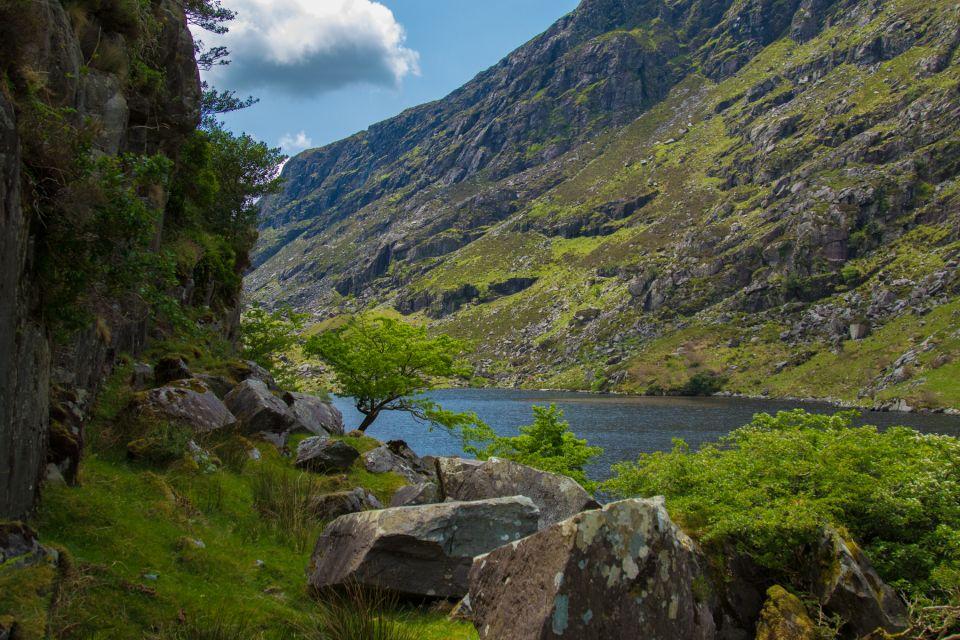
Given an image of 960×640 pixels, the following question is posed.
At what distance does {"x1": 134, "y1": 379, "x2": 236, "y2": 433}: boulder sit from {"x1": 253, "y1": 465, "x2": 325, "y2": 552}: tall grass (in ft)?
6.86

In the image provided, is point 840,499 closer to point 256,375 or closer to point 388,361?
point 256,375

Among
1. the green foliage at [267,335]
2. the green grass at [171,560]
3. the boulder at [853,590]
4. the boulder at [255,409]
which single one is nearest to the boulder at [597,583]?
the green grass at [171,560]

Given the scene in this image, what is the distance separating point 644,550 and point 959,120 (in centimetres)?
25031

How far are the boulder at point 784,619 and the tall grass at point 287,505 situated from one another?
9161 millimetres

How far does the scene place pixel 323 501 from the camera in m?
15.1

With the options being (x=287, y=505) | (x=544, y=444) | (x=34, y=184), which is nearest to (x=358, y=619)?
(x=287, y=505)

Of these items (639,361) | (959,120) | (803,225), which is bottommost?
(639,361)

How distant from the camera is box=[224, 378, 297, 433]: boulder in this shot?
19828 millimetres

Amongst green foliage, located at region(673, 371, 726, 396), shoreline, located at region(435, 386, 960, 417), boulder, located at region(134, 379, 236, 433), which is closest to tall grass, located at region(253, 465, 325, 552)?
boulder, located at region(134, 379, 236, 433)

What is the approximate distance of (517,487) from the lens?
13742 mm

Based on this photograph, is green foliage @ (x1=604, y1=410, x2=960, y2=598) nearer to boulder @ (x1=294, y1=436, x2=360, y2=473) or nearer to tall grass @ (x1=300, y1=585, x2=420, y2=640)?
tall grass @ (x1=300, y1=585, x2=420, y2=640)

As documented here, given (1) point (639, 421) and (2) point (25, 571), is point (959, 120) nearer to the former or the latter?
(1) point (639, 421)

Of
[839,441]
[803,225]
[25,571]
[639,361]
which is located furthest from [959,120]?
[25,571]

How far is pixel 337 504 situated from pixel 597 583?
32.6 feet
